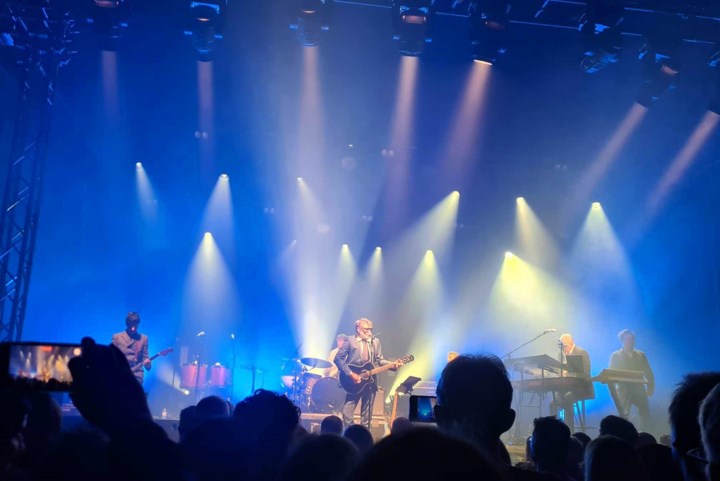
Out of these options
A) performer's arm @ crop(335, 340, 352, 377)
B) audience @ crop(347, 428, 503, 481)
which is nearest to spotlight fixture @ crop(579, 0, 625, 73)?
performer's arm @ crop(335, 340, 352, 377)

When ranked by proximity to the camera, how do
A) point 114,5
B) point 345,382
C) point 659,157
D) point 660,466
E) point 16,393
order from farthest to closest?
point 659,157 → point 345,382 → point 114,5 → point 660,466 → point 16,393

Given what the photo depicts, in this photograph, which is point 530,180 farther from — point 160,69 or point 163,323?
point 163,323

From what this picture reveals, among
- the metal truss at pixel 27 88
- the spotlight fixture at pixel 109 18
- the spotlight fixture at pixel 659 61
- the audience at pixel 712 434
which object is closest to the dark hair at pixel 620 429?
the audience at pixel 712 434

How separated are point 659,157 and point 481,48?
716cm

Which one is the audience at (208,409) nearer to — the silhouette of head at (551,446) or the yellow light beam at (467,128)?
the silhouette of head at (551,446)

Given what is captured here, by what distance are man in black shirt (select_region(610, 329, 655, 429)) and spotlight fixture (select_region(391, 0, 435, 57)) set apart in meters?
6.53

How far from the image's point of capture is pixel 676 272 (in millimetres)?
14297

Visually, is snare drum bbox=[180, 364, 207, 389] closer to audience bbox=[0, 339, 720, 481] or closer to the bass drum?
the bass drum

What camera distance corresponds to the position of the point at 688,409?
186 centimetres

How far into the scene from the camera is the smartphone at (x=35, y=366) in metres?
1.40

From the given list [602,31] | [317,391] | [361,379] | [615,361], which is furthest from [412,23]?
[615,361]

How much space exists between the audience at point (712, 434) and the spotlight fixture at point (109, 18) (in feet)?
30.4

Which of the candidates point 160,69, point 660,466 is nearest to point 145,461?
point 660,466

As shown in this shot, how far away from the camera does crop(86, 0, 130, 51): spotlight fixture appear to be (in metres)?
8.57
